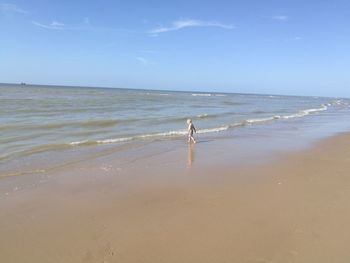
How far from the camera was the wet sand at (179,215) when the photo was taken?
464 cm

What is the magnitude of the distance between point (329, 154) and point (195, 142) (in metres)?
5.05

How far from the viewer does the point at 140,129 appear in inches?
705

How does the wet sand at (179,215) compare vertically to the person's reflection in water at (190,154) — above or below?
above

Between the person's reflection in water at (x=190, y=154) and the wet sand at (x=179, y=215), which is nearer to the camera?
→ the wet sand at (x=179, y=215)

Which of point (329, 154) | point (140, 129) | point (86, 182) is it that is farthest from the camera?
point (140, 129)

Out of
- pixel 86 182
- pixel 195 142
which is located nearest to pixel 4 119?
pixel 195 142

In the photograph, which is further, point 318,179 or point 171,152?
point 171,152

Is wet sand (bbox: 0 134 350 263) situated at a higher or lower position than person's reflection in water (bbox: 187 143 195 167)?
higher

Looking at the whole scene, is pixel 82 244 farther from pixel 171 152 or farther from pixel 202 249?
pixel 171 152

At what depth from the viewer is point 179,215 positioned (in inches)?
231

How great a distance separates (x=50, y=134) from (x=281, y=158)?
31.4ft

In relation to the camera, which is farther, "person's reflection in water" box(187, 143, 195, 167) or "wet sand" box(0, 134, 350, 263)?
"person's reflection in water" box(187, 143, 195, 167)

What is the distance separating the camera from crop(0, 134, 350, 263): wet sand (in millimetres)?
Answer: 4637

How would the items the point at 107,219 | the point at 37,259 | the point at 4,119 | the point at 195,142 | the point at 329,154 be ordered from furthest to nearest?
the point at 4,119
the point at 195,142
the point at 329,154
the point at 107,219
the point at 37,259
